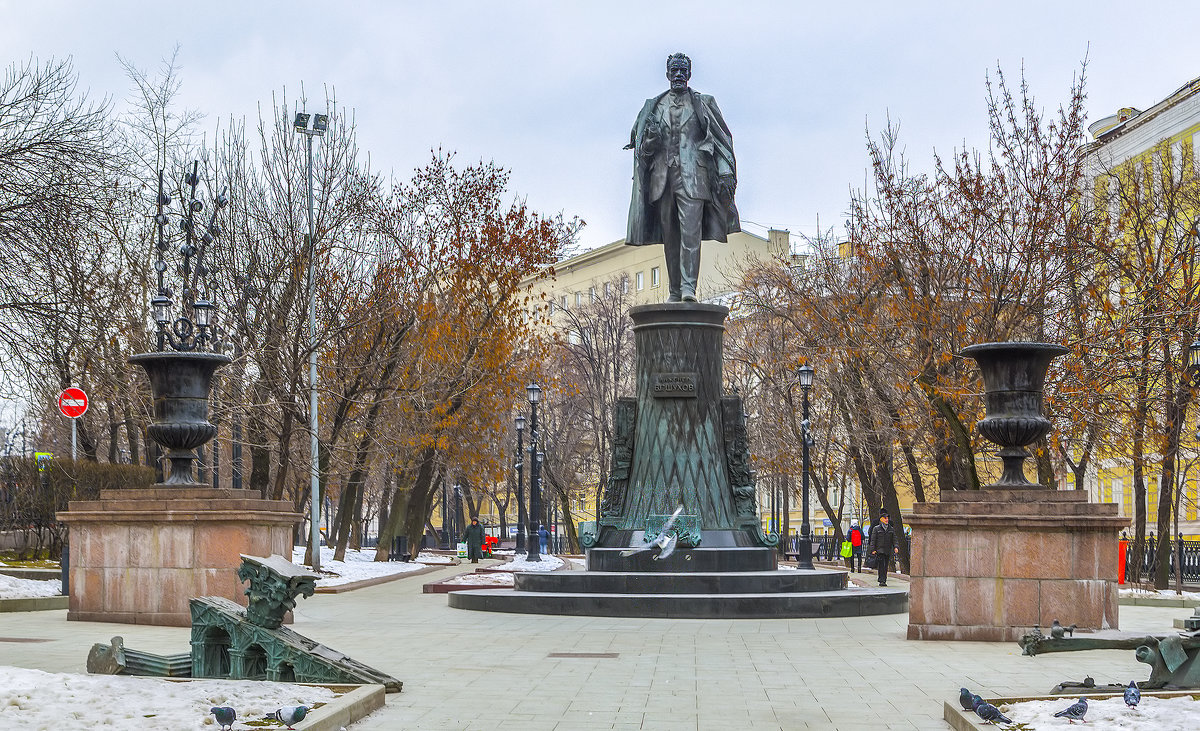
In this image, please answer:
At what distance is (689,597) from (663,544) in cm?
157

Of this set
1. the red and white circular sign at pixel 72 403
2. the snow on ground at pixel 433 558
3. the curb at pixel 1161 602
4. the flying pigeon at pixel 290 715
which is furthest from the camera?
the snow on ground at pixel 433 558

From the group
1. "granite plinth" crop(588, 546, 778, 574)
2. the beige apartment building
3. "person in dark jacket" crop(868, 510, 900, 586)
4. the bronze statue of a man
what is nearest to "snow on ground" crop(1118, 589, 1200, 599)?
"person in dark jacket" crop(868, 510, 900, 586)

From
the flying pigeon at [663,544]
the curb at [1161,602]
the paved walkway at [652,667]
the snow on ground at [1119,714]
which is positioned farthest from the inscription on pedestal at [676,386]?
the snow on ground at [1119,714]

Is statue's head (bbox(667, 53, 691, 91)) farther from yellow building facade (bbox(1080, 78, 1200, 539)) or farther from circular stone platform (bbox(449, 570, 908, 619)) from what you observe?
yellow building facade (bbox(1080, 78, 1200, 539))

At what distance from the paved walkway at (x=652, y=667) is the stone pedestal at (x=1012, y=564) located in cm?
37

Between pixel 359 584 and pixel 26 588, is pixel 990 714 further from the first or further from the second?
pixel 359 584

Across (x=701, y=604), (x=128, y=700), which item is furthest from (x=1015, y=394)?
(x=128, y=700)

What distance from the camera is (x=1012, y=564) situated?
44.5 ft

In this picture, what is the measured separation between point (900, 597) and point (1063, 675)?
25.7 feet

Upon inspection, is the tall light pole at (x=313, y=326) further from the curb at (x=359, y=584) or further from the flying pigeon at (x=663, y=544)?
the flying pigeon at (x=663, y=544)

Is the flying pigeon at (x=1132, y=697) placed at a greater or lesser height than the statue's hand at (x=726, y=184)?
lesser

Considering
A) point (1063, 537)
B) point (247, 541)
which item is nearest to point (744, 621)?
point (1063, 537)

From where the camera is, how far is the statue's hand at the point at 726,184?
2053cm

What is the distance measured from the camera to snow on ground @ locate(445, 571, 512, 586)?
25.5m
